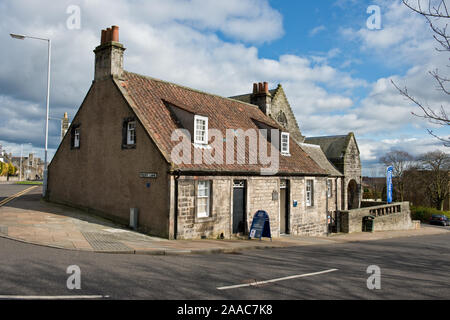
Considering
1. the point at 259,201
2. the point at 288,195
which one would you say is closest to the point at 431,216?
the point at 288,195

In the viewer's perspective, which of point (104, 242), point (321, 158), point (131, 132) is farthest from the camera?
point (321, 158)

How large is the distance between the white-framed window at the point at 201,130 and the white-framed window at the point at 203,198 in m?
2.17

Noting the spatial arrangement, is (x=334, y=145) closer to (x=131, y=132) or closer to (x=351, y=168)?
(x=351, y=168)

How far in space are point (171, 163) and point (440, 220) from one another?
44.3 m

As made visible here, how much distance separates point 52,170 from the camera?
70.8ft

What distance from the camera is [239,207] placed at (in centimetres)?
1670

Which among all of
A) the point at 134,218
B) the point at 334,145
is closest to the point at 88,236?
the point at 134,218

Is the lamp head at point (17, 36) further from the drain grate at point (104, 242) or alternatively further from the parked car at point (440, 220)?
the parked car at point (440, 220)

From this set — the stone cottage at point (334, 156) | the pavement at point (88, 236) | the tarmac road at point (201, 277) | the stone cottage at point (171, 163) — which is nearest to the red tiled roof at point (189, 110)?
the stone cottage at point (171, 163)

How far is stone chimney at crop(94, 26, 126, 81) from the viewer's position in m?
16.2

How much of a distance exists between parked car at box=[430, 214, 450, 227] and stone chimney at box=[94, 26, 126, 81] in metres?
45.4
